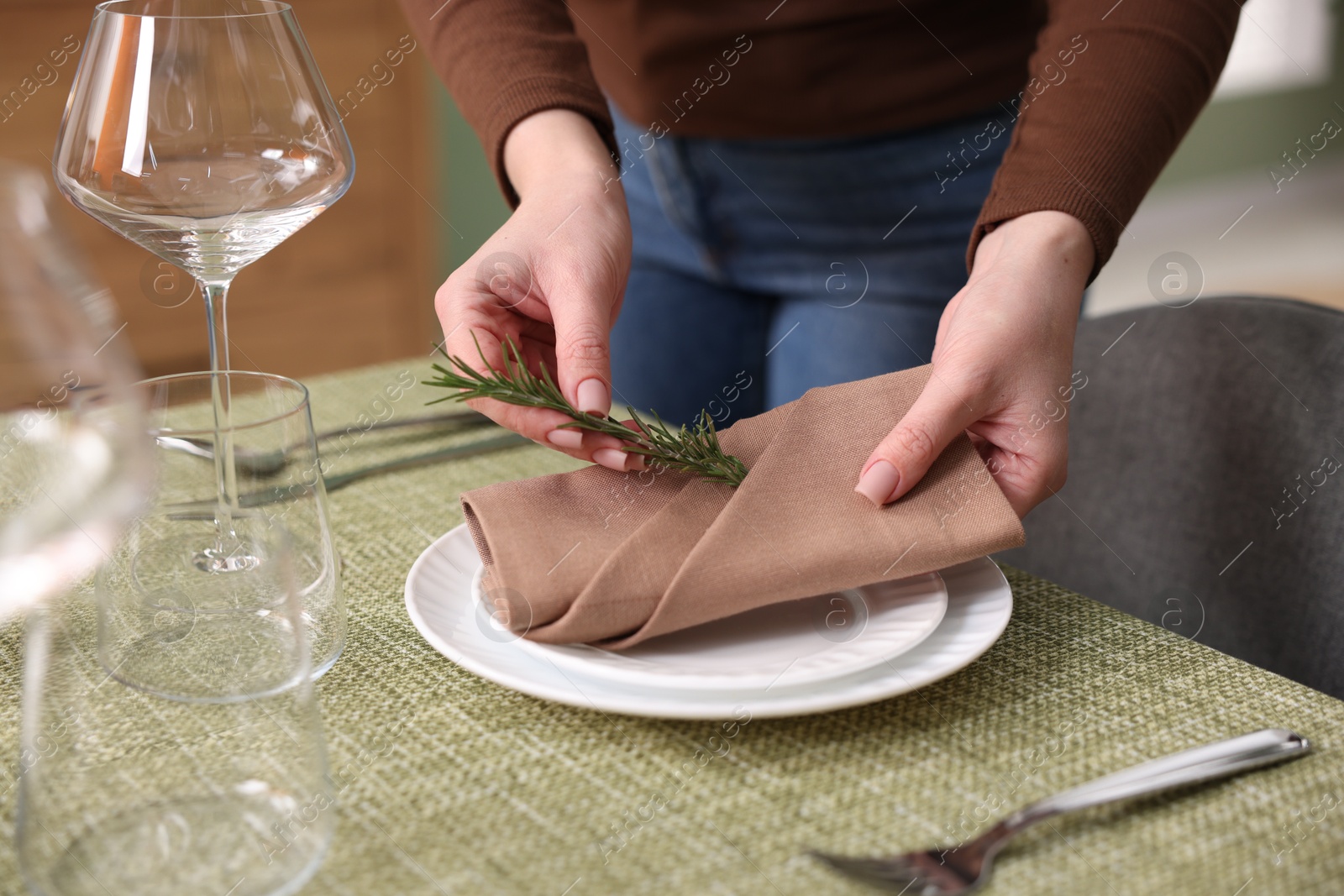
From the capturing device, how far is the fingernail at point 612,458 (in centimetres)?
60

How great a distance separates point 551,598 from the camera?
0.52 m

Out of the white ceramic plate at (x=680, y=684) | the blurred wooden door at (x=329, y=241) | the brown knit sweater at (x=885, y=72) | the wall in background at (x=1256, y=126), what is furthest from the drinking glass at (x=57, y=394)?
the wall in background at (x=1256, y=126)

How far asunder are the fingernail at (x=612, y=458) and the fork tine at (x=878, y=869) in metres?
0.24

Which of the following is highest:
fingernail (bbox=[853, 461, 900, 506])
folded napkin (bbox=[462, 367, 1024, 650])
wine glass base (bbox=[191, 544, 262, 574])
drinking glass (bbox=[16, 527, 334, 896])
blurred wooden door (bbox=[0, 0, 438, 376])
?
fingernail (bbox=[853, 461, 900, 506])

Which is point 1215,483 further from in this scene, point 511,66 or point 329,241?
point 329,241

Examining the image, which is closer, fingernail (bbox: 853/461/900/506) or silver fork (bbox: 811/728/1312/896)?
silver fork (bbox: 811/728/1312/896)

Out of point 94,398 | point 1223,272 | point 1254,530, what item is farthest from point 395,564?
point 1223,272

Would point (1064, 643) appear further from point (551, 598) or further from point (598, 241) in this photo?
point (598, 241)

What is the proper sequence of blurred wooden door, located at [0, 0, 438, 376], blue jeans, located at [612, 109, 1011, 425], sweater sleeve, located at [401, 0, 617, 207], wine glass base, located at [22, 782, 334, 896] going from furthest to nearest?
1. blurred wooden door, located at [0, 0, 438, 376]
2. blue jeans, located at [612, 109, 1011, 425]
3. sweater sleeve, located at [401, 0, 617, 207]
4. wine glass base, located at [22, 782, 334, 896]

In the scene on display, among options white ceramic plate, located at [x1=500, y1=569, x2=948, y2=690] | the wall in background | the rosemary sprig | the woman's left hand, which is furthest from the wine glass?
the wall in background

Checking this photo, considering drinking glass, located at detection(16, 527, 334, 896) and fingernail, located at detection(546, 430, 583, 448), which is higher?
fingernail, located at detection(546, 430, 583, 448)

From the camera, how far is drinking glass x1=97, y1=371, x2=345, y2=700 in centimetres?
49

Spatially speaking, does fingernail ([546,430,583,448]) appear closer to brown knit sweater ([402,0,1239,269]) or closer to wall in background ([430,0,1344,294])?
brown knit sweater ([402,0,1239,269])

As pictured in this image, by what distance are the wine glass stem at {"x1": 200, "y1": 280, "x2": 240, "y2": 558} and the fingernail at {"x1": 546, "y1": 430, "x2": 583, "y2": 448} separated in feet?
0.56
